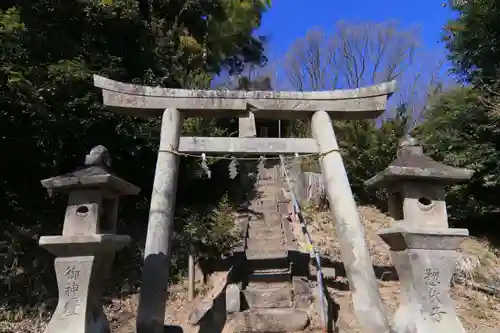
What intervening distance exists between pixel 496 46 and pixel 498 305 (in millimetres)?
6492

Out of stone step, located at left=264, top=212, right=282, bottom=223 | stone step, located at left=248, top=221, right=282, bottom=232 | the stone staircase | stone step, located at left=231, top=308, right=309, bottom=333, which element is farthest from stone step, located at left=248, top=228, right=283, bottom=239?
stone step, located at left=231, top=308, right=309, bottom=333

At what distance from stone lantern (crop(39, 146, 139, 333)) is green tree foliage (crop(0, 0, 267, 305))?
12.8 feet

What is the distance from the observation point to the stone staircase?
7129mm

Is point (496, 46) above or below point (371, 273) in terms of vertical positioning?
above

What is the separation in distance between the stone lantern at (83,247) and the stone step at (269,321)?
2640 millimetres

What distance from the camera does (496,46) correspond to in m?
11.2

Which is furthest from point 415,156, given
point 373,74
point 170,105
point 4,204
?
point 373,74

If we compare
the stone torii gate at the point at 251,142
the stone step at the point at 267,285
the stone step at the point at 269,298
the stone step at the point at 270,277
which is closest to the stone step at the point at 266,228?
the stone step at the point at 270,277

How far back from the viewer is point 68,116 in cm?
959

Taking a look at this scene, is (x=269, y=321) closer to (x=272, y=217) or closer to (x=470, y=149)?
(x=272, y=217)

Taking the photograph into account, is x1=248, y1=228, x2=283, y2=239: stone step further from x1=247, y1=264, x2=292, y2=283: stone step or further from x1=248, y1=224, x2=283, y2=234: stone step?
x1=247, y1=264, x2=292, y2=283: stone step

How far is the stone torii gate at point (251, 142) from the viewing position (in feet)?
20.0

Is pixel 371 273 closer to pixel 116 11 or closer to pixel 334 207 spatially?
pixel 334 207

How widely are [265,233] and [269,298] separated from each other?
3380mm
